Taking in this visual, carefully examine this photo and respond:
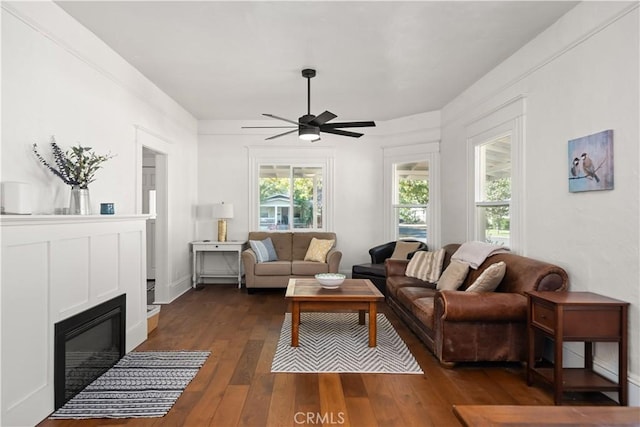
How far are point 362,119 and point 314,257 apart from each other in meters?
2.50

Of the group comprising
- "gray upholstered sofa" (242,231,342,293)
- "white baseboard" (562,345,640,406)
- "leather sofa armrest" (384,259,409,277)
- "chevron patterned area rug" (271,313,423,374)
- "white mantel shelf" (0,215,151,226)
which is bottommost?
"chevron patterned area rug" (271,313,423,374)

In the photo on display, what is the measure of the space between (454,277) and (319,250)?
2643mm

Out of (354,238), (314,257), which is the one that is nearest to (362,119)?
(354,238)

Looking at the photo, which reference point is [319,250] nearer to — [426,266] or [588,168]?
[426,266]

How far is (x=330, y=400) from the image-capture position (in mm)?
2500

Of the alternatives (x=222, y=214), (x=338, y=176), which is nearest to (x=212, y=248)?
(x=222, y=214)

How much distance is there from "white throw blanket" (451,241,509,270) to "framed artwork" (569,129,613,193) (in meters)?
1.05

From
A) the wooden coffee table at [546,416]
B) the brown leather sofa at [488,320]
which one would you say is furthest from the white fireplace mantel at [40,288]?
the brown leather sofa at [488,320]

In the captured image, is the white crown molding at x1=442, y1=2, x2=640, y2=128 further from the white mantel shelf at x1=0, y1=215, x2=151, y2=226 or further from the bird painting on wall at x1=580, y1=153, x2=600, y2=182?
the white mantel shelf at x1=0, y1=215, x2=151, y2=226

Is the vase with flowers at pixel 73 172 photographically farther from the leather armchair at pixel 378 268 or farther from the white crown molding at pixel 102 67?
the leather armchair at pixel 378 268

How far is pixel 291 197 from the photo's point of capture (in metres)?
6.76

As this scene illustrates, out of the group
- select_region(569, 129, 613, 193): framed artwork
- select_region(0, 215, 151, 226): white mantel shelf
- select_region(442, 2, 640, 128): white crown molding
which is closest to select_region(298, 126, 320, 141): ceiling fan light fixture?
select_region(0, 215, 151, 226): white mantel shelf

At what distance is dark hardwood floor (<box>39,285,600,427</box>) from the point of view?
2.28 m

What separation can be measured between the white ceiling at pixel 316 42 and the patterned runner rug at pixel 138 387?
282 centimetres
